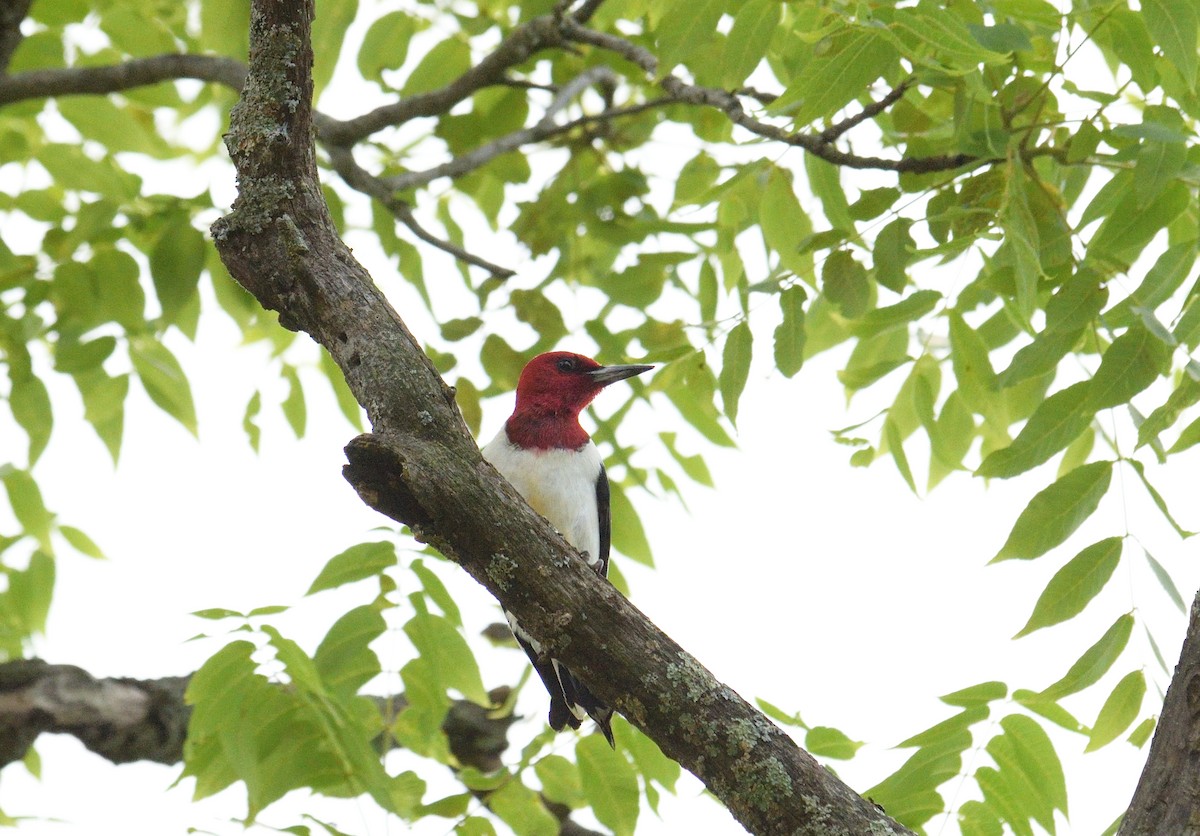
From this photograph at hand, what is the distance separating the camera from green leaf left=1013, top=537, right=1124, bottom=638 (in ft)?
11.7

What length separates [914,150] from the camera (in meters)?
4.33

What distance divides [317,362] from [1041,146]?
3974mm

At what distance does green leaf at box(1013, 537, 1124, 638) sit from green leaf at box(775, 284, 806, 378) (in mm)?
1035

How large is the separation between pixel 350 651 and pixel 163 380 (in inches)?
81.2

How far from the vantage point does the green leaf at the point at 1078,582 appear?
11.7 feet

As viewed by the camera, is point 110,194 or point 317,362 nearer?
point 110,194

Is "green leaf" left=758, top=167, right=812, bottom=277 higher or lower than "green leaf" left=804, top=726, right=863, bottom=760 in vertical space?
higher

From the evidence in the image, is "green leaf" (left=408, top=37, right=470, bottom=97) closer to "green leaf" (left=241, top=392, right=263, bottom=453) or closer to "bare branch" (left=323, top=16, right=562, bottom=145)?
"bare branch" (left=323, top=16, right=562, bottom=145)

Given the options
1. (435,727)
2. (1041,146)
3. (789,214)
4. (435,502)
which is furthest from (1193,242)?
(435,727)

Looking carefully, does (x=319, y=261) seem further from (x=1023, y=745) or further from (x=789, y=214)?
(x=1023, y=745)

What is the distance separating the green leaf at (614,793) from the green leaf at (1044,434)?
1.60m

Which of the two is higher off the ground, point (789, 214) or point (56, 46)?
point (56, 46)

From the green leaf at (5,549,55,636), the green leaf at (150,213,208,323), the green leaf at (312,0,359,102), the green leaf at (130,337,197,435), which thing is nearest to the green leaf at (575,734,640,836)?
the green leaf at (130,337,197,435)

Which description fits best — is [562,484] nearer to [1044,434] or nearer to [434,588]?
[434,588]
